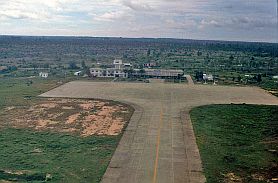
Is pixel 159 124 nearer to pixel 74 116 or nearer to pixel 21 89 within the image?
pixel 74 116

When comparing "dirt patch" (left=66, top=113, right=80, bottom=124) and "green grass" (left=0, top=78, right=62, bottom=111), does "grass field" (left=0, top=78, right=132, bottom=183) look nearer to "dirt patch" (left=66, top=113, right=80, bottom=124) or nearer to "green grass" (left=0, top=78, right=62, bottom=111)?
"dirt patch" (left=66, top=113, right=80, bottom=124)

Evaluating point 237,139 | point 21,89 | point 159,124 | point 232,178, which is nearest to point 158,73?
point 21,89

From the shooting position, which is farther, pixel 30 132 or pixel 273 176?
pixel 30 132

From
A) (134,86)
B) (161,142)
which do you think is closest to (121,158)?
(161,142)

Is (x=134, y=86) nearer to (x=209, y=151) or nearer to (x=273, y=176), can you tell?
(x=209, y=151)

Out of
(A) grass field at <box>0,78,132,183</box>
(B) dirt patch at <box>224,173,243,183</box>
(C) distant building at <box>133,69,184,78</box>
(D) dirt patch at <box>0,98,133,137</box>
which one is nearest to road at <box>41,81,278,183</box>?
(A) grass field at <box>0,78,132,183</box>

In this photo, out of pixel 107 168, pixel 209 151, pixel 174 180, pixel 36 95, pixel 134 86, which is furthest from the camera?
pixel 134 86

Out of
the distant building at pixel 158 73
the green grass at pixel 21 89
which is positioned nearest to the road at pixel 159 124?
the green grass at pixel 21 89

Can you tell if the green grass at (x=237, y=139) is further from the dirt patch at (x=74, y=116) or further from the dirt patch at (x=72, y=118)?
the dirt patch at (x=72, y=118)

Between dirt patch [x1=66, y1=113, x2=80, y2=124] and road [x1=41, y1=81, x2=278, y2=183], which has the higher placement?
road [x1=41, y1=81, x2=278, y2=183]
